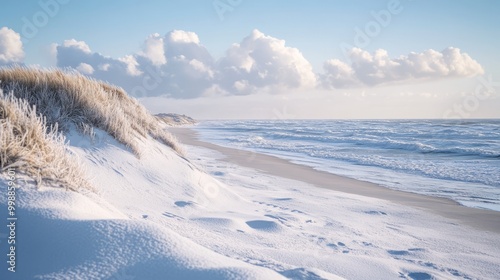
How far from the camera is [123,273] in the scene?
1.53 metres

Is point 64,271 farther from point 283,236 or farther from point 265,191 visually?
point 265,191

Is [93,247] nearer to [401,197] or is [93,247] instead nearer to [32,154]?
[32,154]

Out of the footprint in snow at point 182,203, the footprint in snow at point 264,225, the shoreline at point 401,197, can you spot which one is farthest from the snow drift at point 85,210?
the shoreline at point 401,197

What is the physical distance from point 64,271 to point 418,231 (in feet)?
16.8

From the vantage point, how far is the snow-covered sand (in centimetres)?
162

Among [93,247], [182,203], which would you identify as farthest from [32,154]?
[182,203]

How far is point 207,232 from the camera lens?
10.6 feet

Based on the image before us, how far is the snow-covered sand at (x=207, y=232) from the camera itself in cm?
162

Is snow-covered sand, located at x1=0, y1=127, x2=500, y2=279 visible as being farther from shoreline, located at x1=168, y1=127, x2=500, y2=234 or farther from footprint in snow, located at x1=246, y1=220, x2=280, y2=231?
shoreline, located at x1=168, y1=127, x2=500, y2=234

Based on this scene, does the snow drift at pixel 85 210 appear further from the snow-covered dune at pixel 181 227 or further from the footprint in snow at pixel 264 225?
the footprint in snow at pixel 264 225

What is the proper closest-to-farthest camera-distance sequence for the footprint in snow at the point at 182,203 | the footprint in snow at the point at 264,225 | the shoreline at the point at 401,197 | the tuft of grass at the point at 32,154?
the tuft of grass at the point at 32,154 → the footprint in snow at the point at 264,225 → the footprint in snow at the point at 182,203 → the shoreline at the point at 401,197

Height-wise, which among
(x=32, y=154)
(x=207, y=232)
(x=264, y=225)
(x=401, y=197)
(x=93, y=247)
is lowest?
(x=401, y=197)

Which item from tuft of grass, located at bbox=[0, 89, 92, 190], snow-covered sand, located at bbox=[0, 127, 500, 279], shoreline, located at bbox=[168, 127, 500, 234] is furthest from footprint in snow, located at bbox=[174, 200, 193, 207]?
shoreline, located at bbox=[168, 127, 500, 234]

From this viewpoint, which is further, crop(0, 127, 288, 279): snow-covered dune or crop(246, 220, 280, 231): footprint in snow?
crop(246, 220, 280, 231): footprint in snow
